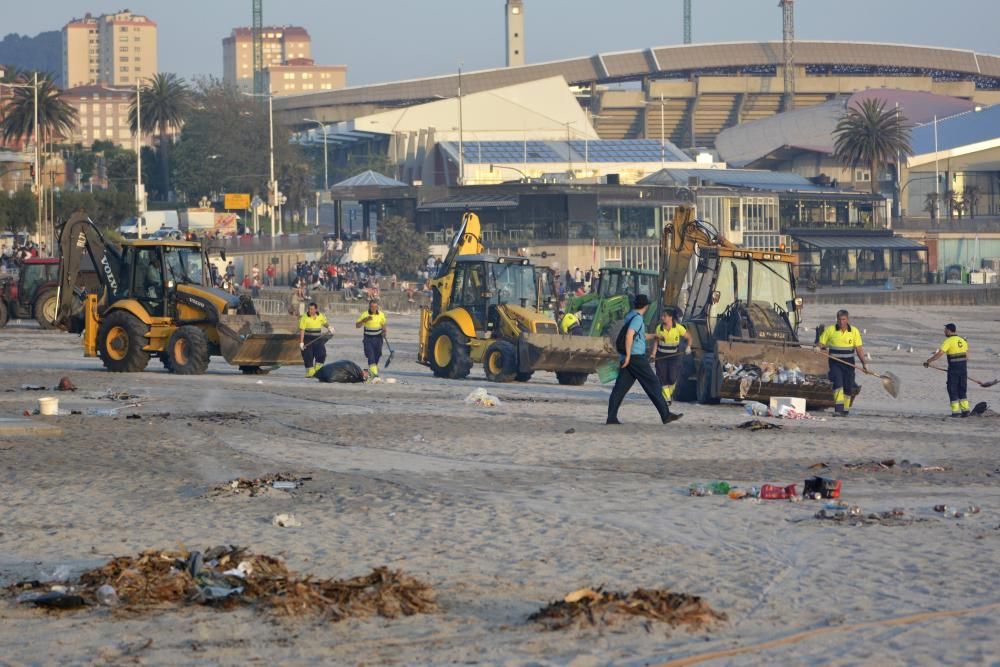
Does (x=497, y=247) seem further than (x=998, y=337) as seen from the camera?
Yes

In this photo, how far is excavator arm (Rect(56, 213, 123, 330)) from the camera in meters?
26.1

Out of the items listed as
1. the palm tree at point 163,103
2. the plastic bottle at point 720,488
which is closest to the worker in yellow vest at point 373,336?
the plastic bottle at point 720,488

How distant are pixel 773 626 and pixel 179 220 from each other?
279ft

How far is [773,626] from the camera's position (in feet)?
25.3

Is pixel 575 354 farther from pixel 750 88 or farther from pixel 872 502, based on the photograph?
pixel 750 88

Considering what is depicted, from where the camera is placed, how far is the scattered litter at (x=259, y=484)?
1205 centimetres

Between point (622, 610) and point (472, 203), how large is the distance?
7086 cm

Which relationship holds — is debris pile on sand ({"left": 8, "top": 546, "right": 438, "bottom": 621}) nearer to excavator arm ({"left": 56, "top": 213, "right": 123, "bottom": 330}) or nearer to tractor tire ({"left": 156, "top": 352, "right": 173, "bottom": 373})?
tractor tire ({"left": 156, "top": 352, "right": 173, "bottom": 373})

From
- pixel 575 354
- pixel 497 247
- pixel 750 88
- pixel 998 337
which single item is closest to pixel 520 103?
pixel 750 88

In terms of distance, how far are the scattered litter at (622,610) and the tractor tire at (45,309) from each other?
1307 inches

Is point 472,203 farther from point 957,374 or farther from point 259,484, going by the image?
point 259,484

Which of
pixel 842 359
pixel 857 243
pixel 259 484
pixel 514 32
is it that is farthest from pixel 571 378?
pixel 514 32

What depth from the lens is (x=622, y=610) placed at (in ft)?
25.6

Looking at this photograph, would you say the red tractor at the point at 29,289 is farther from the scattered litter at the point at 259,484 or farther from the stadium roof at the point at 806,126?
the stadium roof at the point at 806,126
